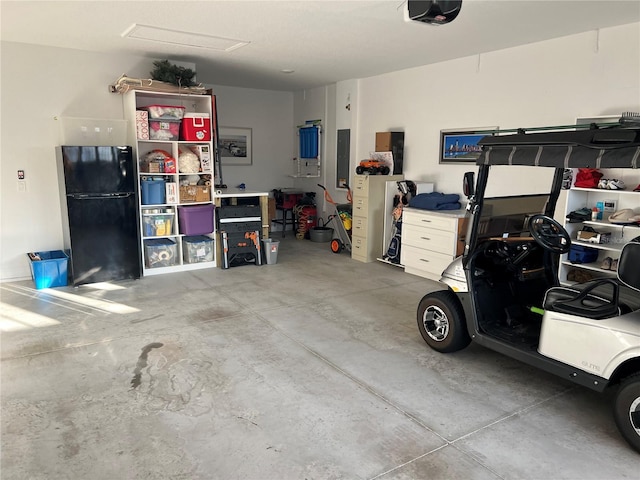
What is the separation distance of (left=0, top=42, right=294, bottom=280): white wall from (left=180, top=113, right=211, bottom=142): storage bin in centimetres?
88

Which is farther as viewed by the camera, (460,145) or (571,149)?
(460,145)

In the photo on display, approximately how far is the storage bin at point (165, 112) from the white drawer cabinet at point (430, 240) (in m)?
3.22

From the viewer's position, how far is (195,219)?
625cm

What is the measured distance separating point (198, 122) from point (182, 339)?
3.24m

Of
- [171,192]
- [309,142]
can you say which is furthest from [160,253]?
[309,142]

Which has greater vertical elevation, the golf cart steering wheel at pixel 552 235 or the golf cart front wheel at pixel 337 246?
the golf cart steering wheel at pixel 552 235

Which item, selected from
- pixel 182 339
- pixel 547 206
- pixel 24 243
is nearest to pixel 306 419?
pixel 182 339

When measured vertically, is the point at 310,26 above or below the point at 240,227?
above

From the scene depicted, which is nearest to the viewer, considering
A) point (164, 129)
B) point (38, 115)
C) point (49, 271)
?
point (49, 271)

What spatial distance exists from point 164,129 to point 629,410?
5.59 meters

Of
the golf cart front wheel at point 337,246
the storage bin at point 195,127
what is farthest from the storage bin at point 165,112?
the golf cart front wheel at point 337,246

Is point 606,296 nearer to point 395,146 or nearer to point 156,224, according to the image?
point 395,146

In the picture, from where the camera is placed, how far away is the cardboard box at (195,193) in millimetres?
6242

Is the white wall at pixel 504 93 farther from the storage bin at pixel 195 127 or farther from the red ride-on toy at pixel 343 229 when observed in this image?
the storage bin at pixel 195 127
